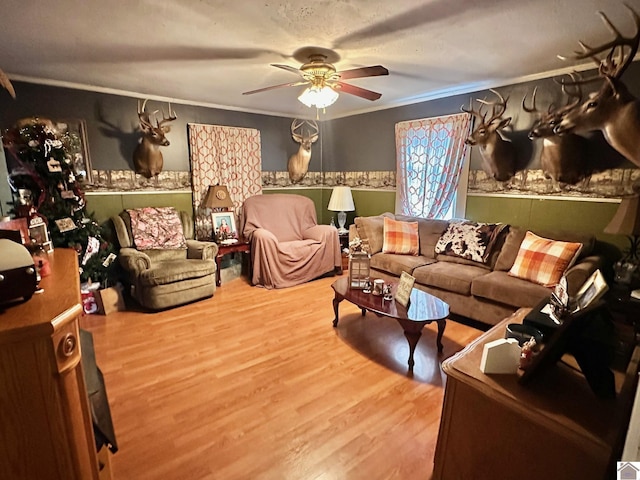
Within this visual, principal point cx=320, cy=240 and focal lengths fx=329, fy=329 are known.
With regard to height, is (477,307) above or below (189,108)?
below

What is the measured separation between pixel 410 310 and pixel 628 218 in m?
1.68

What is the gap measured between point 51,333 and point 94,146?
3.78 m

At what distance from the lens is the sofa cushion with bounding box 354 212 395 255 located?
4.08 meters

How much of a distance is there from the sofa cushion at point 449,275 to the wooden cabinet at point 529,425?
1851mm

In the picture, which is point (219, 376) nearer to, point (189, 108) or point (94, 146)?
point (94, 146)

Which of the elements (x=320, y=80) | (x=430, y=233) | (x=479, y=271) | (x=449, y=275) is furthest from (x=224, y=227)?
(x=479, y=271)

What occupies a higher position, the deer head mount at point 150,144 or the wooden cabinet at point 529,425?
the deer head mount at point 150,144

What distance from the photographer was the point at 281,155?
534 centimetres

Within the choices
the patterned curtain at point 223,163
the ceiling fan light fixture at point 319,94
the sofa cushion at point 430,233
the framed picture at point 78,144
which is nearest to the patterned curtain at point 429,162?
the sofa cushion at point 430,233

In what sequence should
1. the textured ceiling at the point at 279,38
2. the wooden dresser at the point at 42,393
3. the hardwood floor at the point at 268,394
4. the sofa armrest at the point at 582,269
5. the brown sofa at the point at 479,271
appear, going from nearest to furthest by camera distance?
1. the wooden dresser at the point at 42,393
2. the hardwood floor at the point at 268,394
3. the textured ceiling at the point at 279,38
4. the sofa armrest at the point at 582,269
5. the brown sofa at the point at 479,271

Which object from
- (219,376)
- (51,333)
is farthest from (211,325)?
(51,333)

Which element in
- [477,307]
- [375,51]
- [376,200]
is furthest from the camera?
[376,200]

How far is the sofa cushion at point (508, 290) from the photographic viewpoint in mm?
2711

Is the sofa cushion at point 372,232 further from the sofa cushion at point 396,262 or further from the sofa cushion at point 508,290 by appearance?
the sofa cushion at point 508,290
